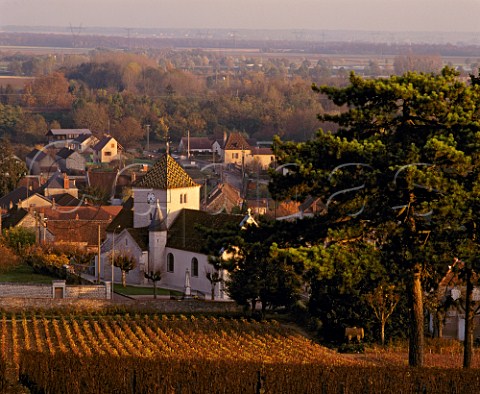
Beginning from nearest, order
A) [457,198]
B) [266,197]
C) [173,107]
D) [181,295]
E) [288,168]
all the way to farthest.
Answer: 1. [457,198]
2. [288,168]
3. [181,295]
4. [266,197]
5. [173,107]

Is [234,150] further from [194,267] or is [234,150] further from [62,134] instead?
[194,267]

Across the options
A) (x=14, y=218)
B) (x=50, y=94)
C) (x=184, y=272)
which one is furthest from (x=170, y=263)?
(x=50, y=94)

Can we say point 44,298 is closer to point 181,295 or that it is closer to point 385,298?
point 181,295

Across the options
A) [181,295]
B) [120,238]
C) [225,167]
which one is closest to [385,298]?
[181,295]

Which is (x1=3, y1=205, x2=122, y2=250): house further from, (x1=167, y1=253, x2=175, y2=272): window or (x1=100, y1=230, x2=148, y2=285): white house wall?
(x1=167, y1=253, x2=175, y2=272): window

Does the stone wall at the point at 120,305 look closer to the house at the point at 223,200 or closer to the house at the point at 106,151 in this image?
the house at the point at 223,200

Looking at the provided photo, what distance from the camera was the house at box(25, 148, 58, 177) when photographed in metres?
73.0

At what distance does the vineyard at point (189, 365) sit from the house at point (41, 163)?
146 feet

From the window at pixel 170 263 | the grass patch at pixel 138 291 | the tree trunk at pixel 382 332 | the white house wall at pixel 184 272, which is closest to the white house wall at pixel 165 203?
the window at pixel 170 263

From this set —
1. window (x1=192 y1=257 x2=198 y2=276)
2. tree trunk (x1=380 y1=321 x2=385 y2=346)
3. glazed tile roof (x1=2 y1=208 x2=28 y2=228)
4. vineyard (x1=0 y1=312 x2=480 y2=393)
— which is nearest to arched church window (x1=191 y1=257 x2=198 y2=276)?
window (x1=192 y1=257 x2=198 y2=276)

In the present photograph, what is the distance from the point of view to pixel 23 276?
123 feet

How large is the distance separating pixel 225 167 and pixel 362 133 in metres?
58.7

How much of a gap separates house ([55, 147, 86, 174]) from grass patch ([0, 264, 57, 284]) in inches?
1310

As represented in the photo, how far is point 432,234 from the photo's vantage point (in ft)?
61.9
